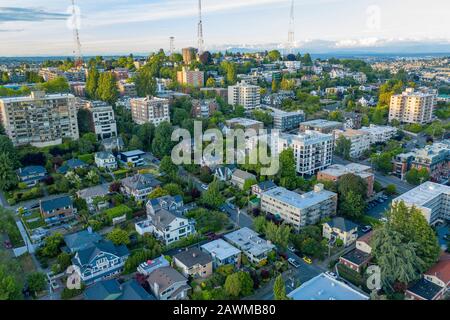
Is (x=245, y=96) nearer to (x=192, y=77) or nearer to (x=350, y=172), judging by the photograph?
(x=192, y=77)

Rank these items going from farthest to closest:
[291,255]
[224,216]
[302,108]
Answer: [302,108], [224,216], [291,255]

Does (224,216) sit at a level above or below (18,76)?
below

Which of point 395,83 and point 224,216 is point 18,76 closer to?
point 224,216

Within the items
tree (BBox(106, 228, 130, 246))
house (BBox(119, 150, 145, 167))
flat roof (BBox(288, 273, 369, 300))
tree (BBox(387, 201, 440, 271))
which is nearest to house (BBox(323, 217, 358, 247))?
tree (BBox(387, 201, 440, 271))

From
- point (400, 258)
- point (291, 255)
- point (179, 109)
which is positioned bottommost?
point (291, 255)

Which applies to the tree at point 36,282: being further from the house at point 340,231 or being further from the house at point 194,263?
the house at point 340,231
